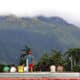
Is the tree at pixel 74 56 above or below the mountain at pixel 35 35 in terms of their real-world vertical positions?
below

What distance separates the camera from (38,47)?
438 feet

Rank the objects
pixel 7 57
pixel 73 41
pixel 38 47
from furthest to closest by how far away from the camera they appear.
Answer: pixel 73 41 → pixel 38 47 → pixel 7 57

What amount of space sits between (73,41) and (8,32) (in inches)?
984

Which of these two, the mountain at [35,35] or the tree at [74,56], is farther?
the mountain at [35,35]

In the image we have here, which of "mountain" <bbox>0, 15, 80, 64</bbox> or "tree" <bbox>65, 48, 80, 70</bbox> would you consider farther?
"mountain" <bbox>0, 15, 80, 64</bbox>

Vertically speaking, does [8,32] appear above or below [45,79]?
above

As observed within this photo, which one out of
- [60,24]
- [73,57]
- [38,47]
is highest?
[60,24]

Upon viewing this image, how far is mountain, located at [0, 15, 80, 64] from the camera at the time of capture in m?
133

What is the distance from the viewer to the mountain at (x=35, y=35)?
133m

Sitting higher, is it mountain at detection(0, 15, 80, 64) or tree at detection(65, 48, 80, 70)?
mountain at detection(0, 15, 80, 64)

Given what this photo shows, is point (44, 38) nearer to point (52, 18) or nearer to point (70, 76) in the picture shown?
point (52, 18)

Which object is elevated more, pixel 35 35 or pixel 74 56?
pixel 35 35

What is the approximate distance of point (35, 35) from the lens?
148m

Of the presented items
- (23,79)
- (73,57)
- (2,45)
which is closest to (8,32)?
(2,45)
